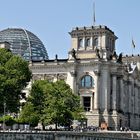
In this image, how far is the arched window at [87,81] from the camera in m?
Answer: 138

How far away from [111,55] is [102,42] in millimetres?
4509

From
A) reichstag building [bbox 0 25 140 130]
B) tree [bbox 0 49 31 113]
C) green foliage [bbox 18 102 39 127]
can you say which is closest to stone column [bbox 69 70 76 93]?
reichstag building [bbox 0 25 140 130]

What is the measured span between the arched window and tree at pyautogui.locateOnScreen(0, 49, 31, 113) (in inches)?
1527

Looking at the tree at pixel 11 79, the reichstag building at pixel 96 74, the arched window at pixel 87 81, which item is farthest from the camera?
the arched window at pixel 87 81

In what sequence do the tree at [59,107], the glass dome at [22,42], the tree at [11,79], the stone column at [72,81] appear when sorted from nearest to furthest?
the tree at [11,79]
the tree at [59,107]
the stone column at [72,81]
the glass dome at [22,42]

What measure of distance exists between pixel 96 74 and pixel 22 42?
62786 millimetres

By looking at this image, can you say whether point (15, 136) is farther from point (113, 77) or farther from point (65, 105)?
point (113, 77)

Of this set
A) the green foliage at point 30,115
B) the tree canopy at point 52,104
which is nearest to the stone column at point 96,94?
the tree canopy at point 52,104

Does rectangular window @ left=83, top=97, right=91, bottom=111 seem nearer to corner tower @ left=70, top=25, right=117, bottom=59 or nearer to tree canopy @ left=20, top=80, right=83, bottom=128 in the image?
corner tower @ left=70, top=25, right=117, bottom=59

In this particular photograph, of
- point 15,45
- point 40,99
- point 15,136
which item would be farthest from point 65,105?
point 15,45

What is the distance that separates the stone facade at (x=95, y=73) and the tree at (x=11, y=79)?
3807cm

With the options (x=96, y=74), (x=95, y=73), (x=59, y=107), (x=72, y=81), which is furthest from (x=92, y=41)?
(x=59, y=107)

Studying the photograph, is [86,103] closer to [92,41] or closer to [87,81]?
[87,81]

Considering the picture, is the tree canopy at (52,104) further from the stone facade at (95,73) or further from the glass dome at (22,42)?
the glass dome at (22,42)
